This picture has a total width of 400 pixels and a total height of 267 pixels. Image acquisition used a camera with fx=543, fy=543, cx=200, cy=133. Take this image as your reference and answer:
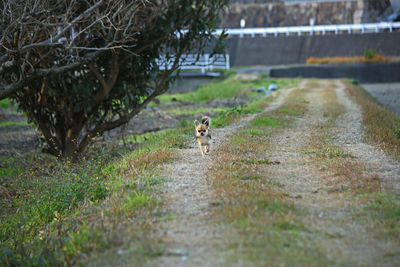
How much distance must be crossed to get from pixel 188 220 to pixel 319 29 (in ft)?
162

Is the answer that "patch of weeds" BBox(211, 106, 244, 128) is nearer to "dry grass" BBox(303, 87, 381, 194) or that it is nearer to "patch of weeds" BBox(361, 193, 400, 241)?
"dry grass" BBox(303, 87, 381, 194)

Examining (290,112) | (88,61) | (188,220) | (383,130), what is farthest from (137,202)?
(290,112)

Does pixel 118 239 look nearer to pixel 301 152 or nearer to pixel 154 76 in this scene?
pixel 301 152

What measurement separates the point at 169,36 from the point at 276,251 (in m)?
9.78

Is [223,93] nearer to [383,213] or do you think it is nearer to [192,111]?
[192,111]

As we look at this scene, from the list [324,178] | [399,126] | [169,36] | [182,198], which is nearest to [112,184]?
[182,198]

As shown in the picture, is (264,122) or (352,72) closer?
(264,122)

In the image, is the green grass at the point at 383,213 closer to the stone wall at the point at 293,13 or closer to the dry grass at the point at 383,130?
the dry grass at the point at 383,130

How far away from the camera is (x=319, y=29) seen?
2080 inches

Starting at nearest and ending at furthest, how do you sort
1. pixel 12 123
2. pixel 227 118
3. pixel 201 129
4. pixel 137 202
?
pixel 137 202 < pixel 201 129 < pixel 227 118 < pixel 12 123

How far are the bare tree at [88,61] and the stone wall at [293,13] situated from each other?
137 feet

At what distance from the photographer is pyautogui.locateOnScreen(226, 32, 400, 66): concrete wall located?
4828cm

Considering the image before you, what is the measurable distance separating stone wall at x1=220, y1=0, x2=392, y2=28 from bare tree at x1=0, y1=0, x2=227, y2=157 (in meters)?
41.8

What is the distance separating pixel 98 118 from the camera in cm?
1533
